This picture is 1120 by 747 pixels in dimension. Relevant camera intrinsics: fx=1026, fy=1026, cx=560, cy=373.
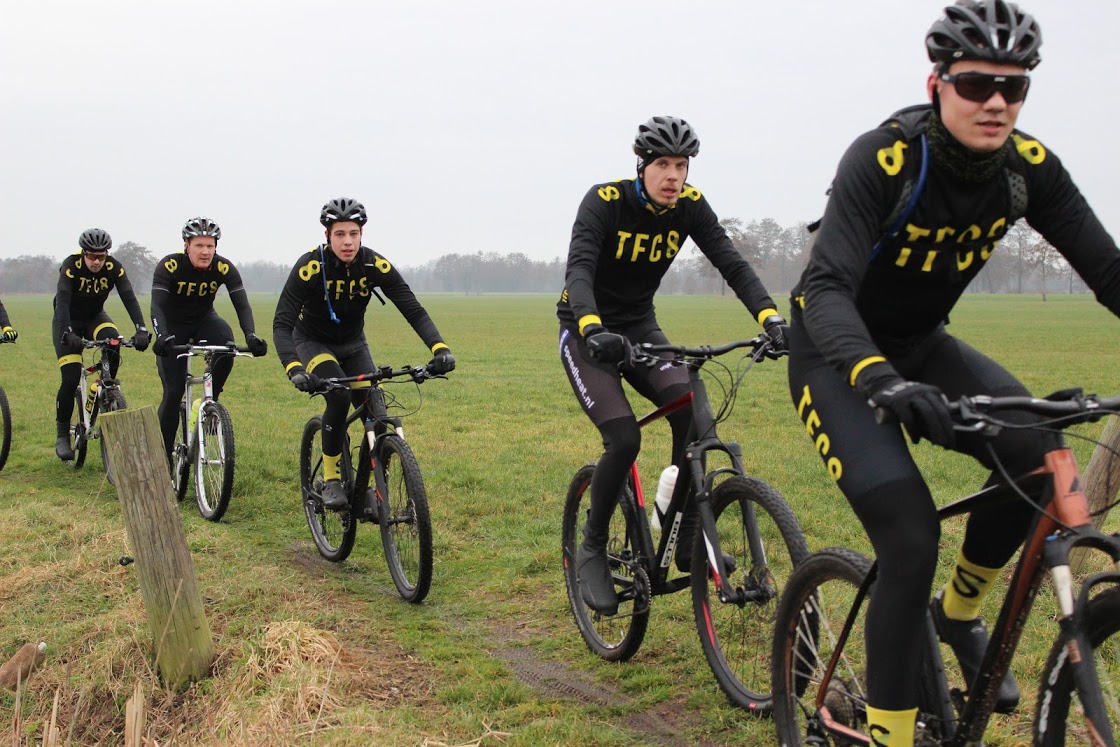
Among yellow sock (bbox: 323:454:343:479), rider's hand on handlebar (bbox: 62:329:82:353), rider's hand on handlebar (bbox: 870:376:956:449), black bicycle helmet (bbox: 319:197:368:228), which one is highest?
black bicycle helmet (bbox: 319:197:368:228)

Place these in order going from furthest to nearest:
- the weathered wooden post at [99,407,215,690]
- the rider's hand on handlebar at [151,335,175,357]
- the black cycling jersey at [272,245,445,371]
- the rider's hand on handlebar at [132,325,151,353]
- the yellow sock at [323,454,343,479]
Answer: the rider's hand on handlebar at [132,325,151,353]
the rider's hand on handlebar at [151,335,175,357]
the yellow sock at [323,454,343,479]
the black cycling jersey at [272,245,445,371]
the weathered wooden post at [99,407,215,690]

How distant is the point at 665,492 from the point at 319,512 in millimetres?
3849

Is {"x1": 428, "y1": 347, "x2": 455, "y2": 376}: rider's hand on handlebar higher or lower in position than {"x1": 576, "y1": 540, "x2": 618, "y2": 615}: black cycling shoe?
higher

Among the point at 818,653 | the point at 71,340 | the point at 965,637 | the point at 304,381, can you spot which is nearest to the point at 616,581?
the point at 818,653

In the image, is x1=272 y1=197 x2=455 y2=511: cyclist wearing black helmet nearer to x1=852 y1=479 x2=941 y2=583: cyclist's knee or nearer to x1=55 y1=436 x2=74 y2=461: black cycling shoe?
x1=852 y1=479 x2=941 y2=583: cyclist's knee

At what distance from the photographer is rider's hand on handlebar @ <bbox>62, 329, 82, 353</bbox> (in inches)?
420

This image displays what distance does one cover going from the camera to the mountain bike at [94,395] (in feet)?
34.4

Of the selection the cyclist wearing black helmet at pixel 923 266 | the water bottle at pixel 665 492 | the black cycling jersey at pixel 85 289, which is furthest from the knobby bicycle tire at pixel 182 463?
the cyclist wearing black helmet at pixel 923 266

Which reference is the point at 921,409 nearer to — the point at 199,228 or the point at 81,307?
the point at 199,228

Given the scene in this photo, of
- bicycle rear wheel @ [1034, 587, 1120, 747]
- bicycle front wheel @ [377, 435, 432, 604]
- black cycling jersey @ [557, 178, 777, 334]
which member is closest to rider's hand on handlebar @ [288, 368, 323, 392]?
bicycle front wheel @ [377, 435, 432, 604]

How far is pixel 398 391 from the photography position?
17078mm

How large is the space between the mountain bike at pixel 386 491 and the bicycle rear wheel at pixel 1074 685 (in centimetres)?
411

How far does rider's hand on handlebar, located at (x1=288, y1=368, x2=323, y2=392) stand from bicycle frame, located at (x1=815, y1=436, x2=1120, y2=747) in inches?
183

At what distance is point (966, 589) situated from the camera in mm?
3346
